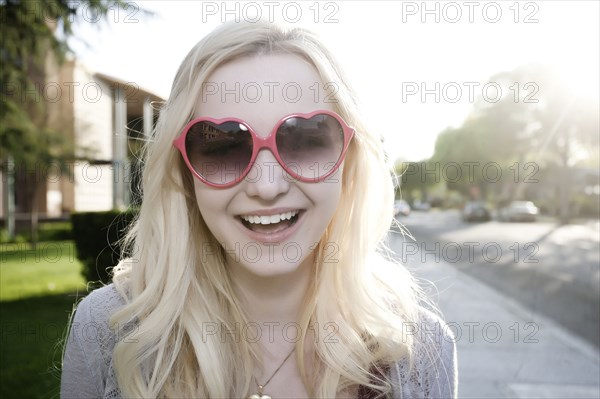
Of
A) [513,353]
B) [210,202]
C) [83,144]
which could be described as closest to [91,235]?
[513,353]

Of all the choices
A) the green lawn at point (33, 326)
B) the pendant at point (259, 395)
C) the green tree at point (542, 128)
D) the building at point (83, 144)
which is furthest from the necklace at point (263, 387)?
the green tree at point (542, 128)

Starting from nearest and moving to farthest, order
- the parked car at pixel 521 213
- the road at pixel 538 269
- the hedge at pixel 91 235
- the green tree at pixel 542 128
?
1. the road at pixel 538 269
2. the hedge at pixel 91 235
3. the green tree at pixel 542 128
4. the parked car at pixel 521 213

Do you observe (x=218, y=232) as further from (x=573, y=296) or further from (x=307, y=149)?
(x=573, y=296)

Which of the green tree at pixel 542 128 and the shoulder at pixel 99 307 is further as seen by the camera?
the green tree at pixel 542 128

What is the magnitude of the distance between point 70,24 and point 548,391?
25.6 ft

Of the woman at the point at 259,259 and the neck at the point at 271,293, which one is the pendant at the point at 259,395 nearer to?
the woman at the point at 259,259

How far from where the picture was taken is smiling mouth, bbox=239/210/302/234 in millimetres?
1762

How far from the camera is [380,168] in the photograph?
2086 mm

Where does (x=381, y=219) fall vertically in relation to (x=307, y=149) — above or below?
below

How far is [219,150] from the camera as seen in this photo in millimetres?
1769

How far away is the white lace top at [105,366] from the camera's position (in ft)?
6.15

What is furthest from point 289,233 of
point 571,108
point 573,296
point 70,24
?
point 571,108

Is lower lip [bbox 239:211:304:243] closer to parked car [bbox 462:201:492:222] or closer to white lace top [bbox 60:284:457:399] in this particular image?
white lace top [bbox 60:284:457:399]

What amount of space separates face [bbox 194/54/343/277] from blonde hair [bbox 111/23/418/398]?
66 millimetres
